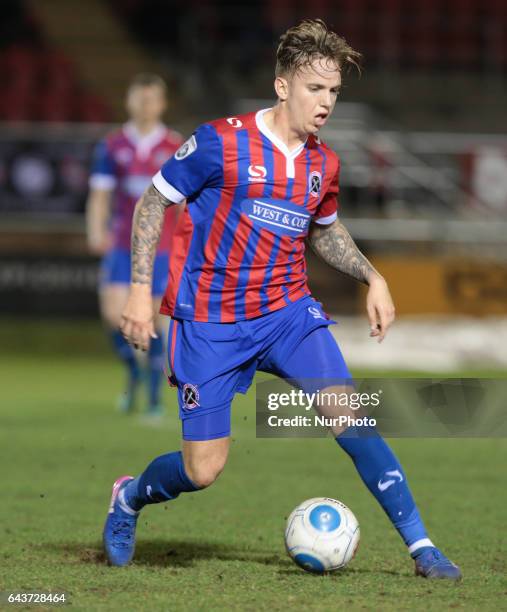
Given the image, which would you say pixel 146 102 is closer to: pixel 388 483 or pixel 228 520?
pixel 228 520

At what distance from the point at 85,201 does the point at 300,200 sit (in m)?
9.80

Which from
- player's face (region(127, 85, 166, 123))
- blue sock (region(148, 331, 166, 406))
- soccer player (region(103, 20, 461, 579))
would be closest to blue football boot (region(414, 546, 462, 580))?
soccer player (region(103, 20, 461, 579))

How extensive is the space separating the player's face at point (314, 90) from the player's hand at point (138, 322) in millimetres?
839

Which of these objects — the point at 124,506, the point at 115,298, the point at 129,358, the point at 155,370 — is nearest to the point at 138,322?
the point at 124,506

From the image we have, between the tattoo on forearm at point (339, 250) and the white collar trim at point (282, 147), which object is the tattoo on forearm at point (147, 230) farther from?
the tattoo on forearm at point (339, 250)

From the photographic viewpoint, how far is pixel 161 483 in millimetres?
4578

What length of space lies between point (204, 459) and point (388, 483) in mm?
644

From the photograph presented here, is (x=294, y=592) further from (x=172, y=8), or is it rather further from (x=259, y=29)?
(x=172, y=8)

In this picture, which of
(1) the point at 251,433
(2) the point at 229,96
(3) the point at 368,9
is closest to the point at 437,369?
(1) the point at 251,433

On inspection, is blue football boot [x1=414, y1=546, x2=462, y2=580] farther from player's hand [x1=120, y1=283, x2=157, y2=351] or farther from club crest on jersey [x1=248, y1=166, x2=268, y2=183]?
club crest on jersey [x1=248, y1=166, x2=268, y2=183]

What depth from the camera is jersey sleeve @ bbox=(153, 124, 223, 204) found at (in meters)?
4.50

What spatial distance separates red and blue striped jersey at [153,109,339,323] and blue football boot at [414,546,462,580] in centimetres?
100

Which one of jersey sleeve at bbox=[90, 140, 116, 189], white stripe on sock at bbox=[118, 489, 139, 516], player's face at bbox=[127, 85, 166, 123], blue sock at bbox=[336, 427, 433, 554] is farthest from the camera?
jersey sleeve at bbox=[90, 140, 116, 189]

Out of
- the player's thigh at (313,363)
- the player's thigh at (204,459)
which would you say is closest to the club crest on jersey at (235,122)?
the player's thigh at (313,363)
